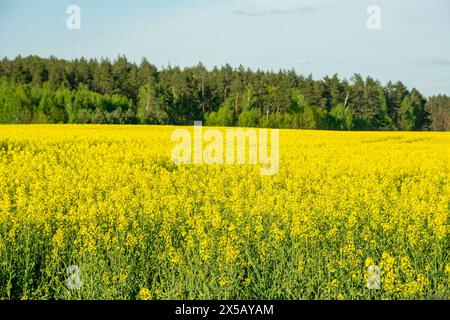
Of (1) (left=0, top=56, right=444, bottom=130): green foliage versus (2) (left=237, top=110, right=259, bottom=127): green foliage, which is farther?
(2) (left=237, top=110, right=259, bottom=127): green foliage

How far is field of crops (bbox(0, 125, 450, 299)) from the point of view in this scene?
671 cm

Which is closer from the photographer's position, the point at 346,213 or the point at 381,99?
the point at 346,213

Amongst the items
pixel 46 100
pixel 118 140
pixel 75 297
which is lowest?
pixel 75 297

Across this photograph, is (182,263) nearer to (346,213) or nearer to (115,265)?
(115,265)

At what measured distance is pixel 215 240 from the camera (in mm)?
8055

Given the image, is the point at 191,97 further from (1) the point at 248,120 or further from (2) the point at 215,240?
(2) the point at 215,240

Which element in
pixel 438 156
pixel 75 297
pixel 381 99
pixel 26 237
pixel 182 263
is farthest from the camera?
pixel 381 99

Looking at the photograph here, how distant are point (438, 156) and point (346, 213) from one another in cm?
1155

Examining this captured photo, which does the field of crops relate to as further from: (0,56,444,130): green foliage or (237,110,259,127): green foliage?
(237,110,259,127): green foliage

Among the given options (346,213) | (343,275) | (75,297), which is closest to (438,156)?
(346,213)

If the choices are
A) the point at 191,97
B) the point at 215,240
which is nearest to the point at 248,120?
the point at 191,97

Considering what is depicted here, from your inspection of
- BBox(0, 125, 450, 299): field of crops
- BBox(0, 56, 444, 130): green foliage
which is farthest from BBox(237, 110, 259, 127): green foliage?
BBox(0, 125, 450, 299): field of crops

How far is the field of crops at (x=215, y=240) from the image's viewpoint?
6.71 meters
